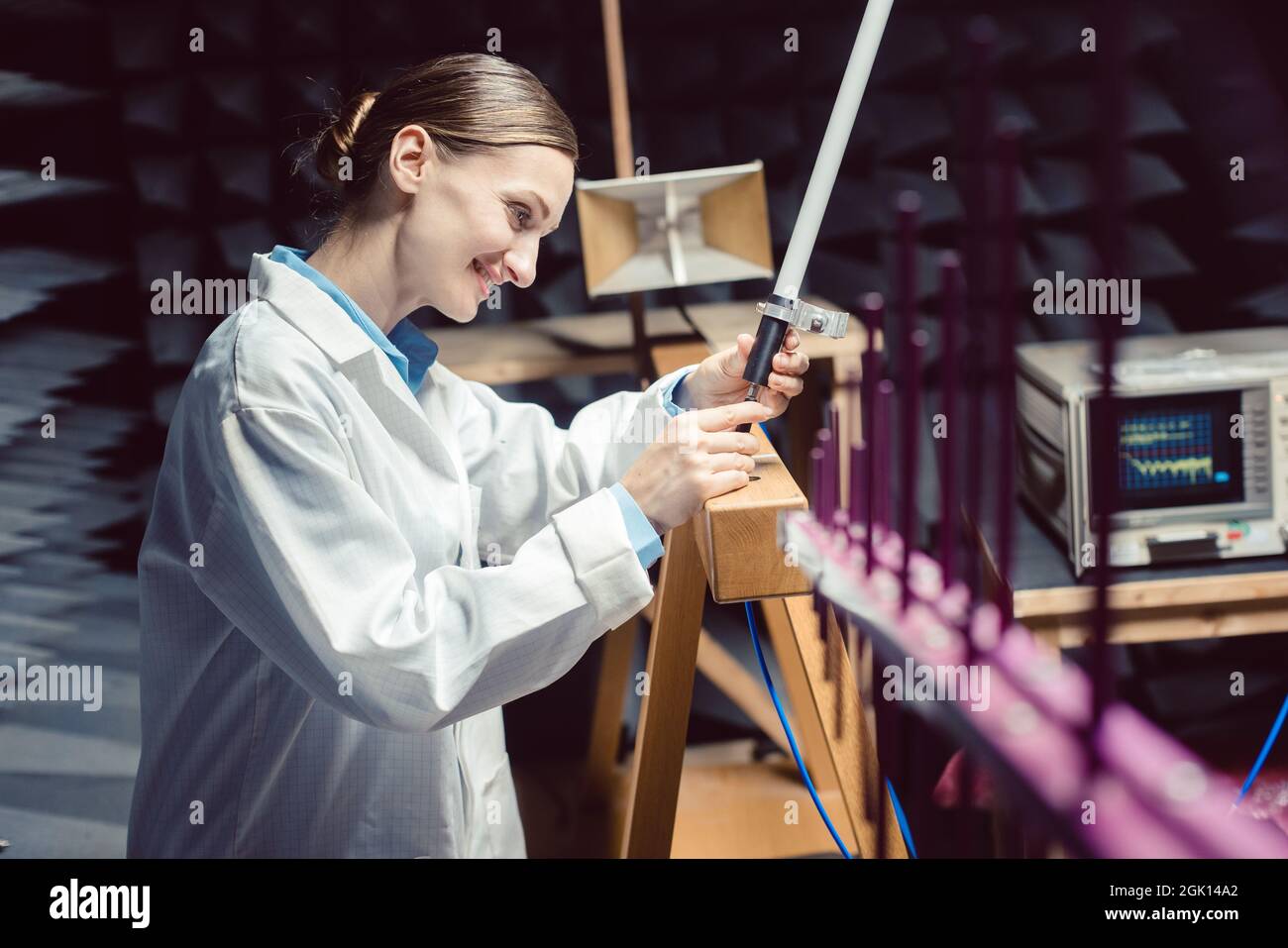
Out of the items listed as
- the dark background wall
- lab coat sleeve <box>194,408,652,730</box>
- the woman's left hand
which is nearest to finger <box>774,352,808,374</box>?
the woman's left hand

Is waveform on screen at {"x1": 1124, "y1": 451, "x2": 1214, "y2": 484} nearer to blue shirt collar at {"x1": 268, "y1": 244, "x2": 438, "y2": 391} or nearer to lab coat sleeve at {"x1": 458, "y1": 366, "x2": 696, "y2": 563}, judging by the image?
lab coat sleeve at {"x1": 458, "y1": 366, "x2": 696, "y2": 563}

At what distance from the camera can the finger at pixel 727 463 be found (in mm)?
1006

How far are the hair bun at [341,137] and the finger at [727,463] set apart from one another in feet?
1.83

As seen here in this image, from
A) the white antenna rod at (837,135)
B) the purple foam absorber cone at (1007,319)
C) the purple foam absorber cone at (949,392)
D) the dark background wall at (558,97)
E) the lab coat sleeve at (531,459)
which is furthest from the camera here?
the dark background wall at (558,97)

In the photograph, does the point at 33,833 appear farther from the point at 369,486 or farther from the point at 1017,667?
the point at 1017,667

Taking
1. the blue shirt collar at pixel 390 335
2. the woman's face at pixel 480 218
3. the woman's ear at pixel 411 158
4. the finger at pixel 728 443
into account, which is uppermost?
the woman's ear at pixel 411 158

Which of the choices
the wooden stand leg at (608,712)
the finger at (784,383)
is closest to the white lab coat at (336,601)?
the finger at (784,383)

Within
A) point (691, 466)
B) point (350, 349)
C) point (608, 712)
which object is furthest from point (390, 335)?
point (608, 712)

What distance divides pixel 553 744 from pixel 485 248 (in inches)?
63.6

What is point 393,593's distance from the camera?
1.00 meters

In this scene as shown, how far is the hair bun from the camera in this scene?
49.7 inches

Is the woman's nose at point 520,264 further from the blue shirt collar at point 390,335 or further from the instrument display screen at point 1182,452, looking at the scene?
the instrument display screen at point 1182,452

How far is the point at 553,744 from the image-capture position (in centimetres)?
254
